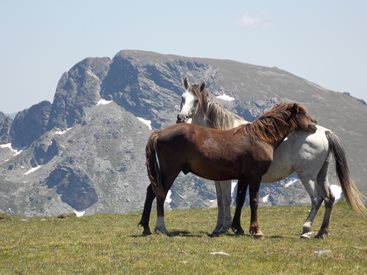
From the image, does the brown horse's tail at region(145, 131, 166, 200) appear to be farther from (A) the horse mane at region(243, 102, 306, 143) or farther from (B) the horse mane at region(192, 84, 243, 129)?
(A) the horse mane at region(243, 102, 306, 143)

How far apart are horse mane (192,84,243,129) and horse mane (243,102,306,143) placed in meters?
1.47

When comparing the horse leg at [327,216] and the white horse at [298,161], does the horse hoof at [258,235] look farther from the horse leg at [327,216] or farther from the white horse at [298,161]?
the horse leg at [327,216]

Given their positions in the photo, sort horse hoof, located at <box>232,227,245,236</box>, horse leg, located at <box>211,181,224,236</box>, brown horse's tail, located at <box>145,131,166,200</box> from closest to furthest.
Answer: brown horse's tail, located at <box>145,131,166,200</box> → horse hoof, located at <box>232,227,245,236</box> → horse leg, located at <box>211,181,224,236</box>

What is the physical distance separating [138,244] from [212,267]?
420cm

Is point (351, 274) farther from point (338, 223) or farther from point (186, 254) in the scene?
point (338, 223)

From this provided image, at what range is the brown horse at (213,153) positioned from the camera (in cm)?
1922

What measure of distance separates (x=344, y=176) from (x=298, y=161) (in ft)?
6.79

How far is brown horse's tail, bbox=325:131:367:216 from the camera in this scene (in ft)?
68.0

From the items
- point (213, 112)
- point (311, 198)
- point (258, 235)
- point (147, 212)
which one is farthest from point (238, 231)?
point (213, 112)

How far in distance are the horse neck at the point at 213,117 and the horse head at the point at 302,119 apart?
2.05 metres

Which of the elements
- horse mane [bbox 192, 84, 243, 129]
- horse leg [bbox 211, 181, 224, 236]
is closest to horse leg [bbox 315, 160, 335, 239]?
horse leg [bbox 211, 181, 224, 236]

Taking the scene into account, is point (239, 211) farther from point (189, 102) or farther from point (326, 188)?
point (189, 102)

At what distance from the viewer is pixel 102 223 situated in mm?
28984

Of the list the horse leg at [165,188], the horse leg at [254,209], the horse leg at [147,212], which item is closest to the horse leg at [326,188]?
the horse leg at [254,209]
